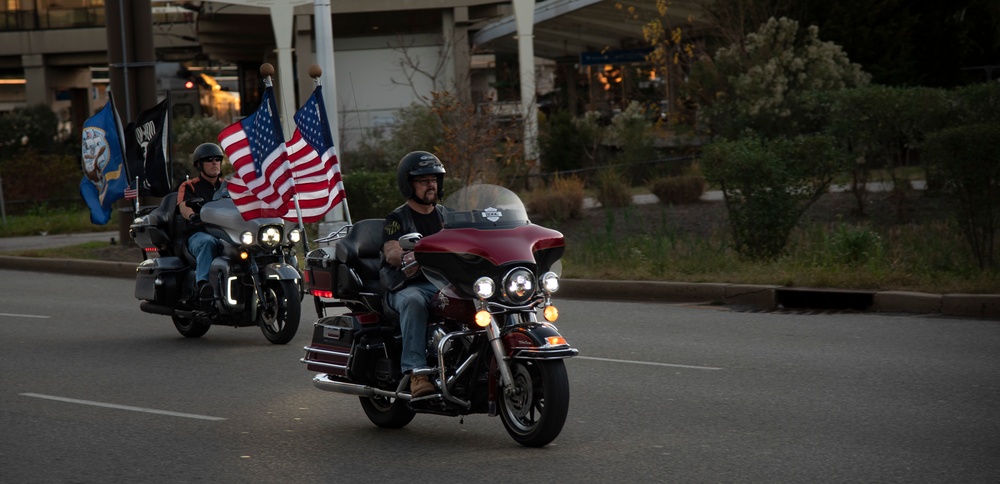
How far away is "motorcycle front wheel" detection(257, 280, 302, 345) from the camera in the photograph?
38.7ft

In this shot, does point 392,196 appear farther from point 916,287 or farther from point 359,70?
point 359,70

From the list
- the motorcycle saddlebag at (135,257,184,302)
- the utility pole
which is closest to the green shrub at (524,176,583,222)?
the utility pole

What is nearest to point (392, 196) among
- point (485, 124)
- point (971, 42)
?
point (485, 124)

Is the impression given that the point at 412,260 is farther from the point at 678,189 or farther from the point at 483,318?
the point at 678,189

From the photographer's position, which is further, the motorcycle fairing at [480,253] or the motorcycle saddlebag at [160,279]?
the motorcycle saddlebag at [160,279]

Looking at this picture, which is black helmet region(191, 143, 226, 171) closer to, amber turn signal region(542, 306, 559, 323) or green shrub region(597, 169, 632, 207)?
amber turn signal region(542, 306, 559, 323)

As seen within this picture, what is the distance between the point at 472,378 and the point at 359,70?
35.0 m

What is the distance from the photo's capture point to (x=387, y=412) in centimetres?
809

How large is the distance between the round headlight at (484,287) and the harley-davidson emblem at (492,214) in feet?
1.39

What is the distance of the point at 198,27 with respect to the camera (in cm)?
4116

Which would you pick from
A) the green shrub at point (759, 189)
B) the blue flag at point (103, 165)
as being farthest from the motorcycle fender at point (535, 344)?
the blue flag at point (103, 165)

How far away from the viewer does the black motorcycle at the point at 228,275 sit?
39.3 feet

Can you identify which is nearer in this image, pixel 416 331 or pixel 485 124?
pixel 416 331

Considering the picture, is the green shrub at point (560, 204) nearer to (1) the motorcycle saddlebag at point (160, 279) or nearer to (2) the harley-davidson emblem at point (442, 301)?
(1) the motorcycle saddlebag at point (160, 279)
